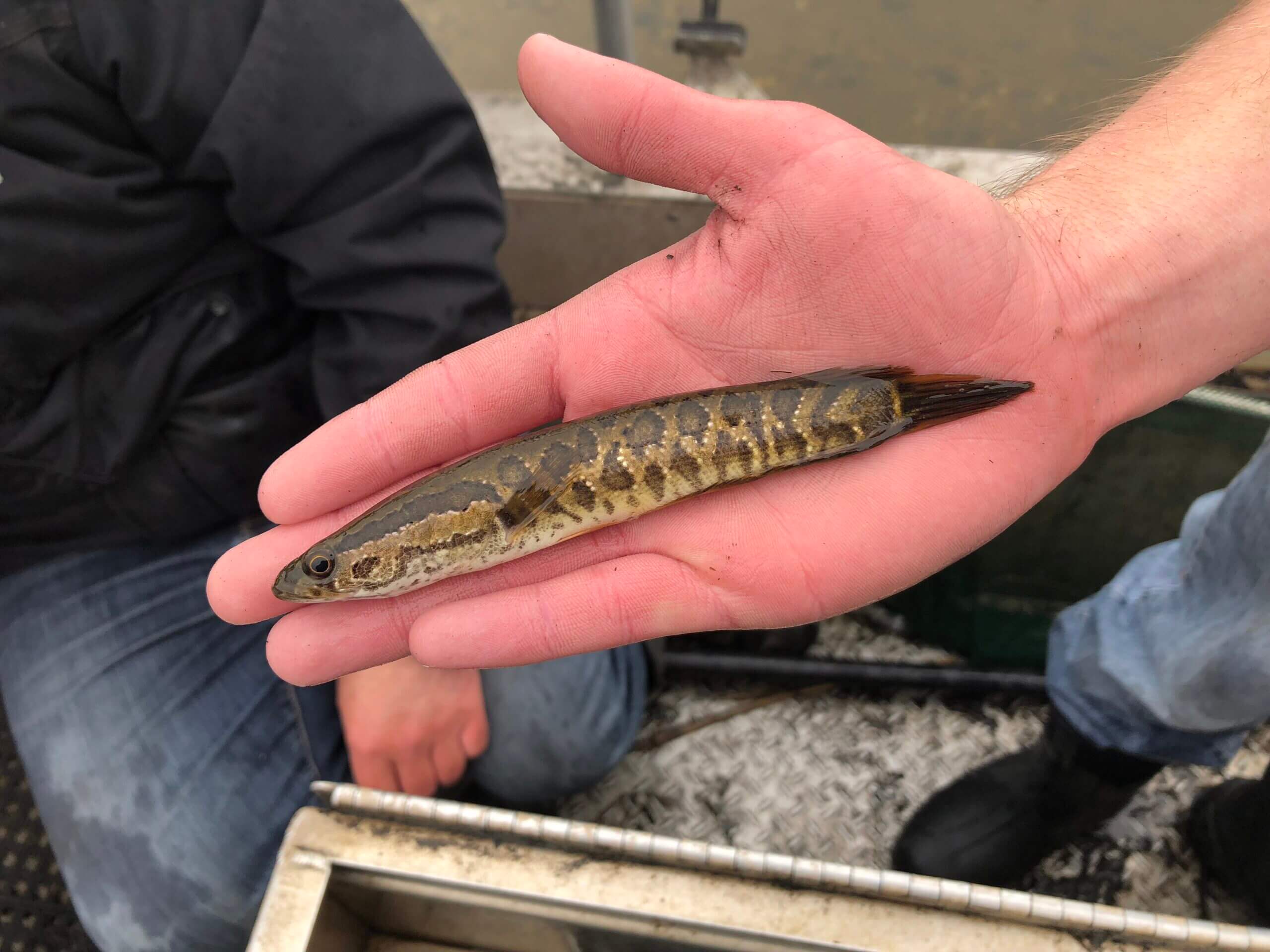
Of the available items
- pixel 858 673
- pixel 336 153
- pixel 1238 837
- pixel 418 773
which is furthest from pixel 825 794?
pixel 336 153

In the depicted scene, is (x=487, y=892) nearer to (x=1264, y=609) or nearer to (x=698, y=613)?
(x=698, y=613)

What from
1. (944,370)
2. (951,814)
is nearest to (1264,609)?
(944,370)

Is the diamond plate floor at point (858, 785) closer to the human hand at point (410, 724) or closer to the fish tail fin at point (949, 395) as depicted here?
the human hand at point (410, 724)

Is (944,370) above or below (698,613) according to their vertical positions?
above

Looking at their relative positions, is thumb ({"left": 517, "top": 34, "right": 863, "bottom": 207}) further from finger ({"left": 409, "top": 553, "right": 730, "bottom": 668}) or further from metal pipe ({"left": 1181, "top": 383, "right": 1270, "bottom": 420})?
metal pipe ({"left": 1181, "top": 383, "right": 1270, "bottom": 420})

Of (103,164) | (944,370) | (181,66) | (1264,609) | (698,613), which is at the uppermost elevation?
(181,66)

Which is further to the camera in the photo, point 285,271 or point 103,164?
point 285,271

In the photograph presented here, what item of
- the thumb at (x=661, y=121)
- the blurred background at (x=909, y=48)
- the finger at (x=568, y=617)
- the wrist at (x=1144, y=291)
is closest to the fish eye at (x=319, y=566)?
the finger at (x=568, y=617)

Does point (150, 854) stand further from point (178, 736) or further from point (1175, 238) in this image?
point (1175, 238)
